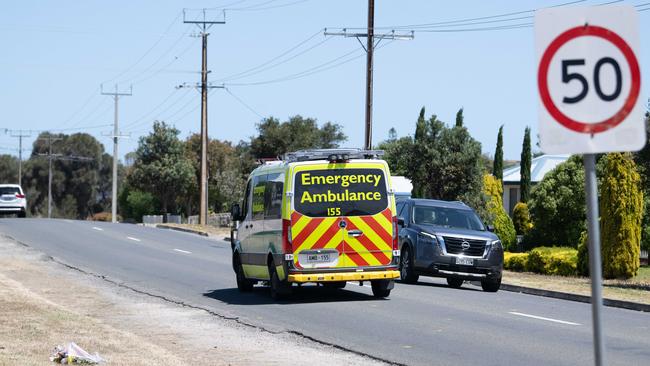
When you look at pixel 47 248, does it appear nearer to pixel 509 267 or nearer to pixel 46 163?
pixel 509 267

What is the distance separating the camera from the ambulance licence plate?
19903mm

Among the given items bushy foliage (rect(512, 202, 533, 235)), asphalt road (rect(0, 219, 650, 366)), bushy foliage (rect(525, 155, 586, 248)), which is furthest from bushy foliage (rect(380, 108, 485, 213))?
asphalt road (rect(0, 219, 650, 366))

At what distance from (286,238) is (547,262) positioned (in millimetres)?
14626

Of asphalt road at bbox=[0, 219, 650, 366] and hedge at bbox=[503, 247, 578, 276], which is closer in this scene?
asphalt road at bbox=[0, 219, 650, 366]

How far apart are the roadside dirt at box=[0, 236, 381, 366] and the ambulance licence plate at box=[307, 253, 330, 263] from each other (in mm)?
2230

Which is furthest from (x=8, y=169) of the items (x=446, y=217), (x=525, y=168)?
(x=446, y=217)

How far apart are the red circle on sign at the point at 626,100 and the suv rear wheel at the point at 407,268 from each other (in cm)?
1943

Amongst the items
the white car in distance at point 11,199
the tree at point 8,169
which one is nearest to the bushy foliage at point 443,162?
the white car in distance at point 11,199

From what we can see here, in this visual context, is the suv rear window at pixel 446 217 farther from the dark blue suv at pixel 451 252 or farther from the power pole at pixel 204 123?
the power pole at pixel 204 123

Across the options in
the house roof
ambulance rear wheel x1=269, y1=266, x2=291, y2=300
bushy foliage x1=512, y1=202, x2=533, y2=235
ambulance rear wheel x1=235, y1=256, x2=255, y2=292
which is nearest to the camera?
ambulance rear wheel x1=269, y1=266, x2=291, y2=300

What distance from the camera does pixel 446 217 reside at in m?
25.8

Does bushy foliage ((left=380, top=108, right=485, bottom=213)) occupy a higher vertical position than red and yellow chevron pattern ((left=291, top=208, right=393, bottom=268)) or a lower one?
higher

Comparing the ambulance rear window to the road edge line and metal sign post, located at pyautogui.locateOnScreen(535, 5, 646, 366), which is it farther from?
metal sign post, located at pyautogui.locateOnScreen(535, 5, 646, 366)

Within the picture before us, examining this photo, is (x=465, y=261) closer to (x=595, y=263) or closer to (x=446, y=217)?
(x=446, y=217)
